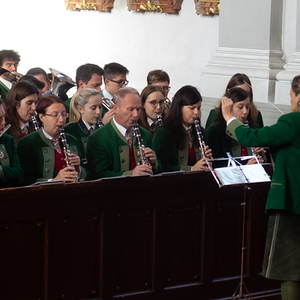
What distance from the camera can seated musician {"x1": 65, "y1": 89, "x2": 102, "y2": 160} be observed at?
213 inches

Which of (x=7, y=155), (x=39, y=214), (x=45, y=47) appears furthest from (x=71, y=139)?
(x=45, y=47)

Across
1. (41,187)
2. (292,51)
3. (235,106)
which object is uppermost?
(292,51)

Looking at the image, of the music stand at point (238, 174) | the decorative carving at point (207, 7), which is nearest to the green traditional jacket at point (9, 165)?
the music stand at point (238, 174)

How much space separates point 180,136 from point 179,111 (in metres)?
0.20

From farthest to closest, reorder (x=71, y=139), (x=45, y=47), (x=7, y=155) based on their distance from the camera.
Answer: (x=45, y=47) < (x=71, y=139) < (x=7, y=155)

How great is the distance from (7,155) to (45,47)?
21.8 ft

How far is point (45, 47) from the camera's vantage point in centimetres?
1069

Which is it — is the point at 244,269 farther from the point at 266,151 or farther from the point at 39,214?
the point at 39,214

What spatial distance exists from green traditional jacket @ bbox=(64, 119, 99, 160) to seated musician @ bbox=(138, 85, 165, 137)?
0.58 m

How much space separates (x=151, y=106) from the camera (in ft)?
18.8

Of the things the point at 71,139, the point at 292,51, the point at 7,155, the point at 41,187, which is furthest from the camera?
the point at 292,51

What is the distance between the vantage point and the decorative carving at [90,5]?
9930 millimetres

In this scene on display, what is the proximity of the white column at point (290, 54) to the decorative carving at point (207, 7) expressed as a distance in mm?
1729

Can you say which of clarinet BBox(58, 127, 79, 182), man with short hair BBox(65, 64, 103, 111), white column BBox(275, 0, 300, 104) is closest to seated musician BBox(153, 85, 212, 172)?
clarinet BBox(58, 127, 79, 182)
